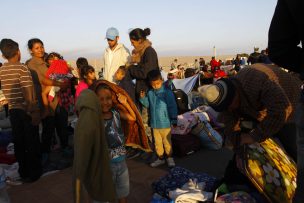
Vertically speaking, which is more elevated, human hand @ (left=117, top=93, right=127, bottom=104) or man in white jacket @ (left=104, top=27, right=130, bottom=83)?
man in white jacket @ (left=104, top=27, right=130, bottom=83)

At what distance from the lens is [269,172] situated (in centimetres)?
317

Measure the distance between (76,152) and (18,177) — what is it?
3178 mm

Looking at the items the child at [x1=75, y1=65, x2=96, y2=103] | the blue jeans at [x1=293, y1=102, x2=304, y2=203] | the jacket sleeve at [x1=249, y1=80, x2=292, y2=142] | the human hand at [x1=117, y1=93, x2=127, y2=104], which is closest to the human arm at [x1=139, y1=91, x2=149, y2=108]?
the child at [x1=75, y1=65, x2=96, y2=103]

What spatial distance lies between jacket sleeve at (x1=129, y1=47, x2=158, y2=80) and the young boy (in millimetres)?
1633

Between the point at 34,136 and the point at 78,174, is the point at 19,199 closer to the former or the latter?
the point at 34,136

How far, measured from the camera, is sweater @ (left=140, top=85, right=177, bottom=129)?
17.3 feet

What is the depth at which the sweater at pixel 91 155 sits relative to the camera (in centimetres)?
259

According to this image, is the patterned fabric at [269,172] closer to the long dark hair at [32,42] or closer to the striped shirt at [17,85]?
the striped shirt at [17,85]

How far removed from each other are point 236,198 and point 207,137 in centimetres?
305

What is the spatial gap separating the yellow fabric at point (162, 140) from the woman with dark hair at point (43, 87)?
1.98 m

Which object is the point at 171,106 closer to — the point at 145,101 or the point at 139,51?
the point at 145,101

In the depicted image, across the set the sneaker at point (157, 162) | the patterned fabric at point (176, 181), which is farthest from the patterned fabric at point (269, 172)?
the sneaker at point (157, 162)

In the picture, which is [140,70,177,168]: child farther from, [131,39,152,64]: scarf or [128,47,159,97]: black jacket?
[131,39,152,64]: scarf

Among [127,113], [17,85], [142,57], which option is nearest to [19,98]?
[17,85]
